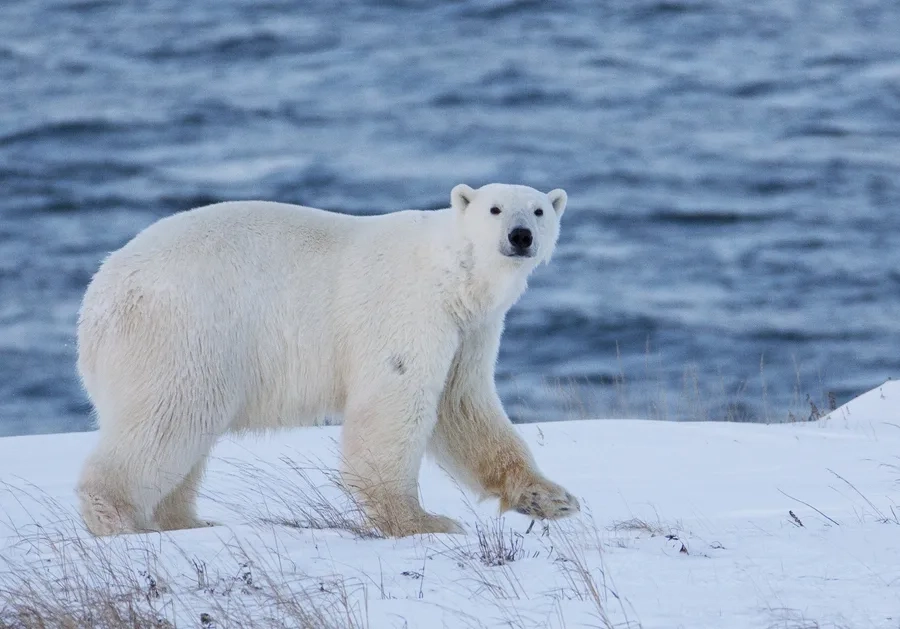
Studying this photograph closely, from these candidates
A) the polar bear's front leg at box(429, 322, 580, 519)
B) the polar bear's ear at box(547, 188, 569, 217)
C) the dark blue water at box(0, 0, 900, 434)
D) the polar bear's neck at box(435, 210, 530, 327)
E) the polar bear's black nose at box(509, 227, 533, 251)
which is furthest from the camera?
the dark blue water at box(0, 0, 900, 434)

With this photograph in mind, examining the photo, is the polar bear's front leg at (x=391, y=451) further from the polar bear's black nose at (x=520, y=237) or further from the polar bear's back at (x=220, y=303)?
the polar bear's black nose at (x=520, y=237)

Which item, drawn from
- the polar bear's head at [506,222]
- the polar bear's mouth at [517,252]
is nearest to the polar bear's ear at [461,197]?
the polar bear's head at [506,222]

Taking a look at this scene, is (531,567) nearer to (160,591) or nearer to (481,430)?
(160,591)

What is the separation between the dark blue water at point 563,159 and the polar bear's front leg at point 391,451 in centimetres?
1335

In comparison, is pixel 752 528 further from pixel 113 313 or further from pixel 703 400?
pixel 703 400

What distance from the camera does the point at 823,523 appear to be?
461 cm

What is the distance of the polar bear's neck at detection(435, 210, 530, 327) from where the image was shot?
5277 mm

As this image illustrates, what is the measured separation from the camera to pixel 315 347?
5344 mm

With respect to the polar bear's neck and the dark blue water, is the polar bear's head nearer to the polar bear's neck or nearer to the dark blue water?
the polar bear's neck

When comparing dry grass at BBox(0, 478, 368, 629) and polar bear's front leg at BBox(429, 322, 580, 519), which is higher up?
dry grass at BBox(0, 478, 368, 629)

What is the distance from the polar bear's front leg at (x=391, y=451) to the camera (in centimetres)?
503

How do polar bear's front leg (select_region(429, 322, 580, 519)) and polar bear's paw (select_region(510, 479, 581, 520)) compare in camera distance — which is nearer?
polar bear's paw (select_region(510, 479, 581, 520))

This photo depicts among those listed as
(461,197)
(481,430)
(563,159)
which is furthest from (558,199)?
(563,159)

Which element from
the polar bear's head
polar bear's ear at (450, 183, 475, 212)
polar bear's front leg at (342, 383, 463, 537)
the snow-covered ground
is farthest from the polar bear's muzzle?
the snow-covered ground
